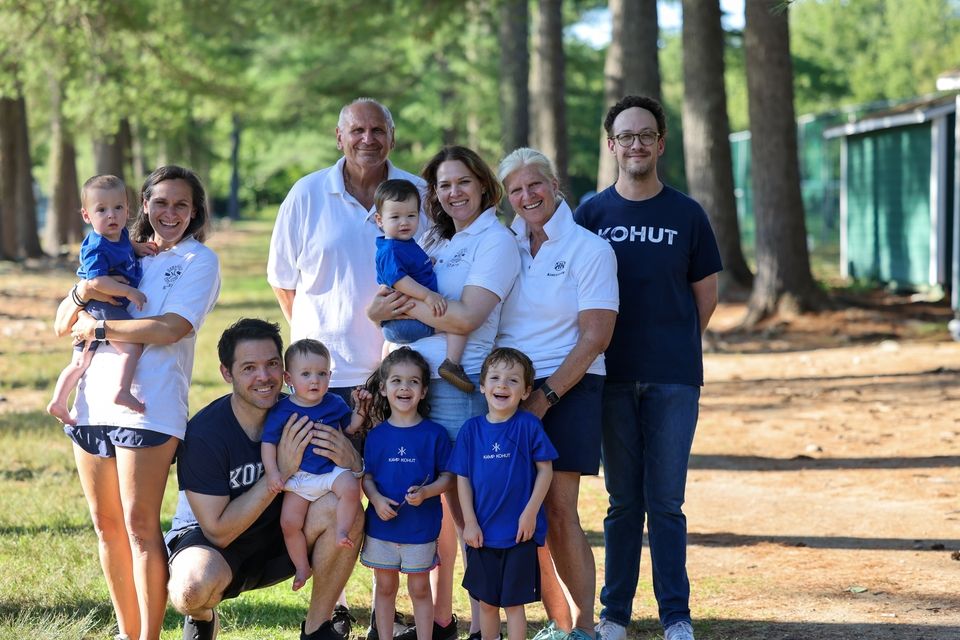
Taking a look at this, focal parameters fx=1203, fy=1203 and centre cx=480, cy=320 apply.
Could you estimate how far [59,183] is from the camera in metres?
31.6

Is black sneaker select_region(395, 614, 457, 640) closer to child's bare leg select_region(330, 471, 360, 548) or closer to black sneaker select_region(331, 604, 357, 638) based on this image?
black sneaker select_region(331, 604, 357, 638)

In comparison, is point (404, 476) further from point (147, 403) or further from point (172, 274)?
point (172, 274)

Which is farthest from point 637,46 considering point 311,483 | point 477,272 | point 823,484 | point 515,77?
point 311,483

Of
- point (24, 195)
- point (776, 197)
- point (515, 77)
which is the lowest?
point (776, 197)

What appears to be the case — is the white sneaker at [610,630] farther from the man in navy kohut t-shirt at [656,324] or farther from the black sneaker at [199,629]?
the black sneaker at [199,629]

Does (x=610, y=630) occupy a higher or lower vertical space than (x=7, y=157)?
lower

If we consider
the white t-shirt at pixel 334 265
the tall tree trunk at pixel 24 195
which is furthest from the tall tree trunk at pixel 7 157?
the white t-shirt at pixel 334 265

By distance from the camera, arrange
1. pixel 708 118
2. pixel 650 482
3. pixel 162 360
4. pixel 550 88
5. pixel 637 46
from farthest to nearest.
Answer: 1. pixel 550 88
2. pixel 708 118
3. pixel 637 46
4. pixel 650 482
5. pixel 162 360

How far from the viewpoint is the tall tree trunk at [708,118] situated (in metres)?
17.6

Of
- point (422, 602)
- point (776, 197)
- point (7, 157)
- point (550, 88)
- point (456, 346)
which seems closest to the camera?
point (456, 346)

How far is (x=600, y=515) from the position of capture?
7.58m

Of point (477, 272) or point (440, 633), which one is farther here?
point (440, 633)

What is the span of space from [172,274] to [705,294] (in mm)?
2166

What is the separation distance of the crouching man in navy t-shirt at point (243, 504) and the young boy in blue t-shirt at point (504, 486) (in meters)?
0.44
